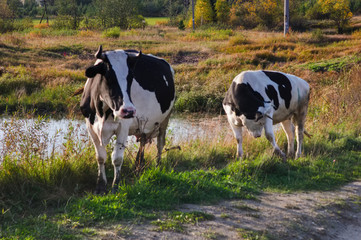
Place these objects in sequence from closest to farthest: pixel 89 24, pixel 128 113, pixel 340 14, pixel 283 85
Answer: pixel 128 113 < pixel 283 85 < pixel 340 14 < pixel 89 24

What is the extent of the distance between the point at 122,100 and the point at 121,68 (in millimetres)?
489

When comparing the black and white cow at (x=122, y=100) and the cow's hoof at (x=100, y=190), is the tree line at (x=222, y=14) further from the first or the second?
the cow's hoof at (x=100, y=190)

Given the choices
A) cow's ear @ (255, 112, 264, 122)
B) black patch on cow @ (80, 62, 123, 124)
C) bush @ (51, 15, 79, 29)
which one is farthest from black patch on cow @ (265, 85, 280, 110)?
bush @ (51, 15, 79, 29)

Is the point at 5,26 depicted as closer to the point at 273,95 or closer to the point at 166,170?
the point at 273,95

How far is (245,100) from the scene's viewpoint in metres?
7.84

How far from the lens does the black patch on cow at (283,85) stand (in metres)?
8.52

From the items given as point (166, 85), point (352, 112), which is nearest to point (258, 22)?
point (352, 112)

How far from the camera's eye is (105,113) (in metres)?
5.72

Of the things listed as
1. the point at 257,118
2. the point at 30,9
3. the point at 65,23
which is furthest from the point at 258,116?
the point at 30,9

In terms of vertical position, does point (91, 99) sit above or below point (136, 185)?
above

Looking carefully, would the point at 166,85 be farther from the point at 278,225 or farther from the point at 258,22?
the point at 258,22

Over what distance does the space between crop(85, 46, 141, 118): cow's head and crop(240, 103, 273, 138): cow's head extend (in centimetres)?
292

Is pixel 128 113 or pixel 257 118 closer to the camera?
pixel 128 113

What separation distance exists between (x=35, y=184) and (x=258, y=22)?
172 feet
